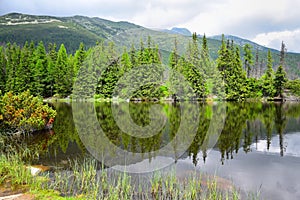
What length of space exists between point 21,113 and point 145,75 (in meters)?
30.9

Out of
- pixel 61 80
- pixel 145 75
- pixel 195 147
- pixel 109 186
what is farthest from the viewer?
pixel 61 80

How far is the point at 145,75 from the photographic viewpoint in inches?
1864

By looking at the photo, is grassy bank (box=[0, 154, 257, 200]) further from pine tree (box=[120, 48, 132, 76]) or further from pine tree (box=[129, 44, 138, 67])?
pine tree (box=[129, 44, 138, 67])

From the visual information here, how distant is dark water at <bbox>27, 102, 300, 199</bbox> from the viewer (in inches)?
437

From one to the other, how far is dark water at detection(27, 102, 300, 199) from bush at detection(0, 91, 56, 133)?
1.12m

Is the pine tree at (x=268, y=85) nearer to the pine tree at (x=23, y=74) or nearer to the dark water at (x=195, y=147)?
the dark water at (x=195, y=147)

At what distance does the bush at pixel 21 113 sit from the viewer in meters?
17.5

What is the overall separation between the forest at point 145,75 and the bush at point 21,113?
2784cm

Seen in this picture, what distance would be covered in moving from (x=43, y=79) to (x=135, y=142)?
40288 millimetres

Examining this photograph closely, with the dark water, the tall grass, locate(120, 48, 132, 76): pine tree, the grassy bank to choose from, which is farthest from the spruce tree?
the grassy bank

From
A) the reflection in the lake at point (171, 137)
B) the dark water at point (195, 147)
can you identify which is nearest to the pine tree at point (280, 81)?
the reflection in the lake at point (171, 137)

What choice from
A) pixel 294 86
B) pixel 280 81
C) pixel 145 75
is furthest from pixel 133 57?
pixel 294 86

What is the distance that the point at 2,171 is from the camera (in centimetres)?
979

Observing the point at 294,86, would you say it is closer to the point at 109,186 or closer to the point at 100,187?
the point at 100,187
